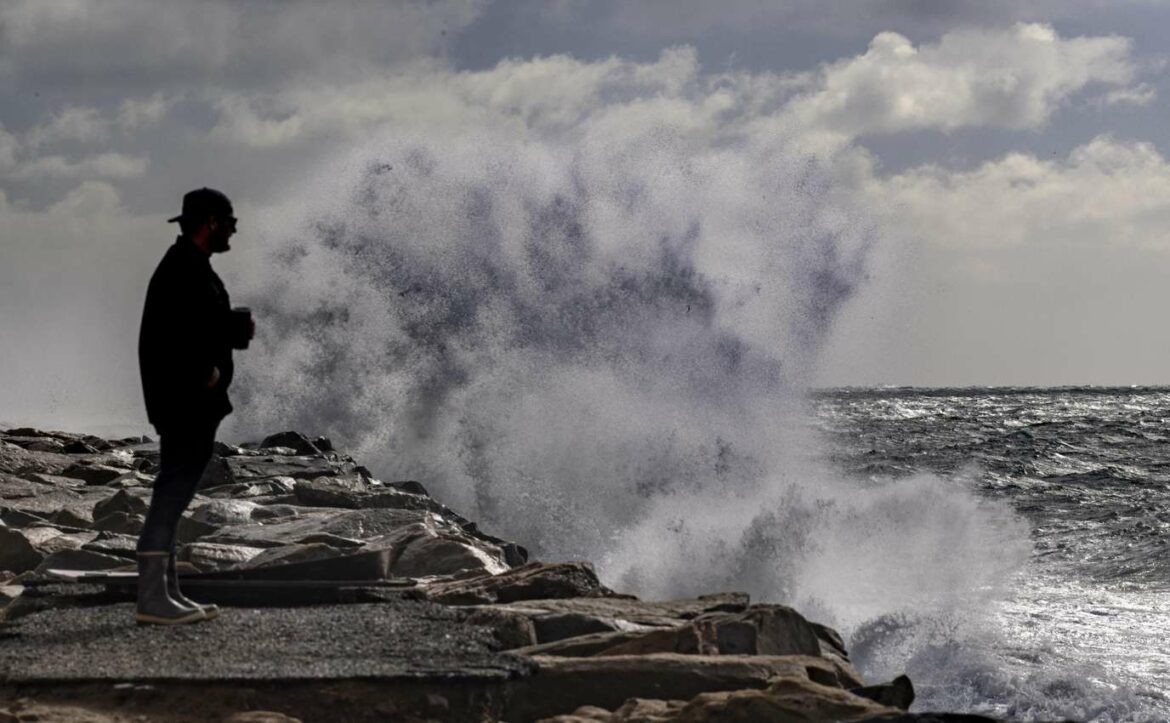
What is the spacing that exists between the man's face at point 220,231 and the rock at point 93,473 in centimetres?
628

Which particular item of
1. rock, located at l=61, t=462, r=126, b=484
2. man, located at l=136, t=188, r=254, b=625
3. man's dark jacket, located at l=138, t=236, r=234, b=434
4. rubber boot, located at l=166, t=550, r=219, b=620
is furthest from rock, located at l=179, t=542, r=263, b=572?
rock, located at l=61, t=462, r=126, b=484

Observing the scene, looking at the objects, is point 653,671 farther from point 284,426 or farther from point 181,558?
point 284,426

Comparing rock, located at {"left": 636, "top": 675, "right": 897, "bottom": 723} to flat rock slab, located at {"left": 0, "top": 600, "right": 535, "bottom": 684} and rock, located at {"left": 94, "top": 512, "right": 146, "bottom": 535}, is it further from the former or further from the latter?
rock, located at {"left": 94, "top": 512, "right": 146, "bottom": 535}

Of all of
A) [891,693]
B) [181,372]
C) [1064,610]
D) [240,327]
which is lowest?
[1064,610]

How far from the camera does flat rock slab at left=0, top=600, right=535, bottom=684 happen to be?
3818mm

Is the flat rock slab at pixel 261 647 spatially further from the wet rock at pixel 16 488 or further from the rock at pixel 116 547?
the wet rock at pixel 16 488

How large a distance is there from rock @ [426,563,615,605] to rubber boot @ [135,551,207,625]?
1.02 meters

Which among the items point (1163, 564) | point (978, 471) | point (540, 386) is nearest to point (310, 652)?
point (1163, 564)

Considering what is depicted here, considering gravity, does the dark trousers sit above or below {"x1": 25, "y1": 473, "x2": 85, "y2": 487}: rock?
above

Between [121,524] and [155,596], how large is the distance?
9.74 feet

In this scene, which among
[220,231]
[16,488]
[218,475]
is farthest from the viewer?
[218,475]

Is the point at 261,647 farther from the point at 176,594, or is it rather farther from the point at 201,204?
the point at 201,204

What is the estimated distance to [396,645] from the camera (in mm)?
4188

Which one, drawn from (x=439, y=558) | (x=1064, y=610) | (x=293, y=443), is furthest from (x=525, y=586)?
(x=293, y=443)
